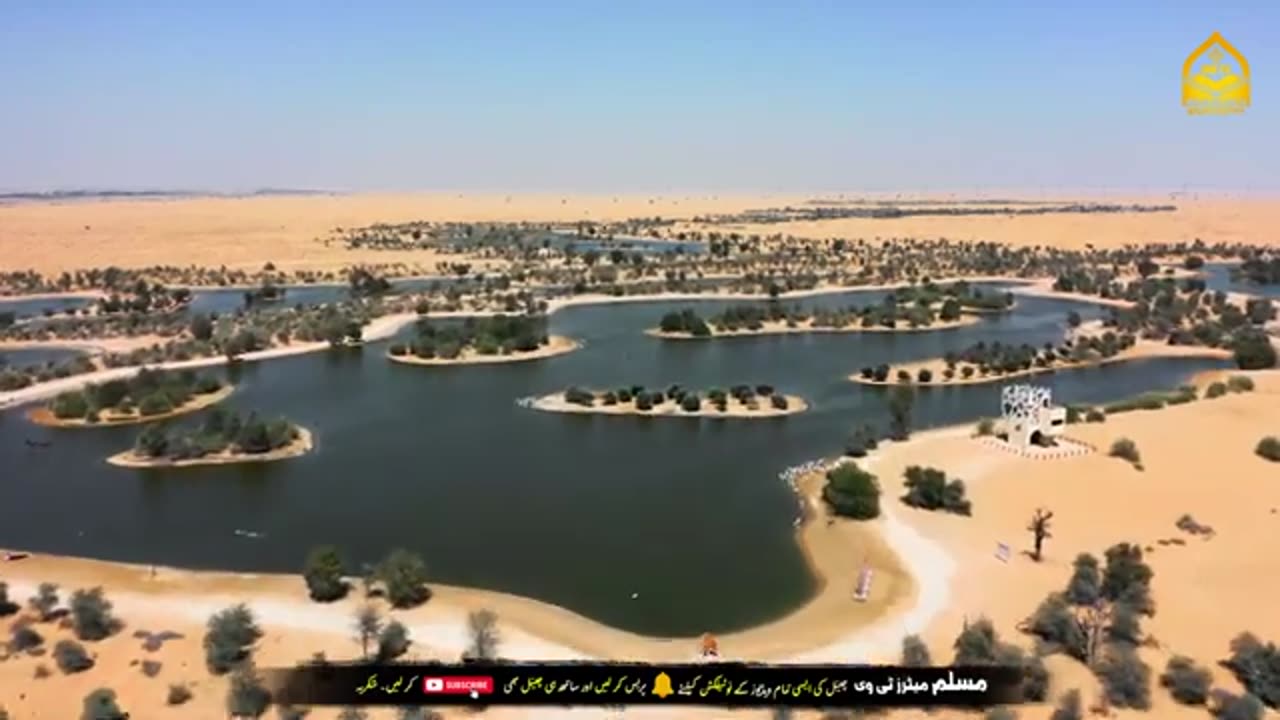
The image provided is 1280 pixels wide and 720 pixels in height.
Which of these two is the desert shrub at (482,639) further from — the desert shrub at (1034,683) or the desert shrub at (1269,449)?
the desert shrub at (1269,449)

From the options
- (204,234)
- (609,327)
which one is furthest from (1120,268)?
(204,234)

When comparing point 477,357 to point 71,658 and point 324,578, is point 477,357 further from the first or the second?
point 71,658

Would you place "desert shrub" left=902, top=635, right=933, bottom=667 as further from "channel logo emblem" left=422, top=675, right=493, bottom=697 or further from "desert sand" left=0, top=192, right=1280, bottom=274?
"desert sand" left=0, top=192, right=1280, bottom=274

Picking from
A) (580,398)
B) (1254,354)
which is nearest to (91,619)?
(580,398)

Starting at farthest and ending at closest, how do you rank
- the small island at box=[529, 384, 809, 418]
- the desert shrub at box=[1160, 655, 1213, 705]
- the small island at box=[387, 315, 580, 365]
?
1. the small island at box=[387, 315, 580, 365]
2. the small island at box=[529, 384, 809, 418]
3. the desert shrub at box=[1160, 655, 1213, 705]

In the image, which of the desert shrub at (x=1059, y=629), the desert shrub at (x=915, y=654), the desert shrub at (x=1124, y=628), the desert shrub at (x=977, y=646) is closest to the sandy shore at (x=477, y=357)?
the desert shrub at (x=1059, y=629)

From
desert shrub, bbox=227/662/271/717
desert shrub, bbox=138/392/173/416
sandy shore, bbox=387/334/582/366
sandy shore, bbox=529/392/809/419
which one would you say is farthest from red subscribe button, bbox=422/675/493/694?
sandy shore, bbox=387/334/582/366

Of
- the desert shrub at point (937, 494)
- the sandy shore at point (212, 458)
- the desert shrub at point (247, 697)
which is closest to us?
the desert shrub at point (247, 697)
